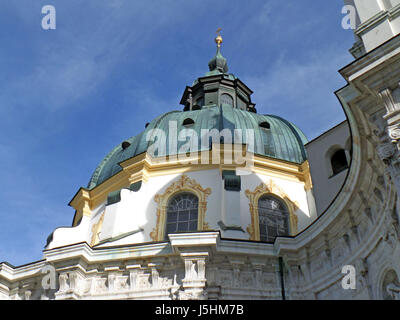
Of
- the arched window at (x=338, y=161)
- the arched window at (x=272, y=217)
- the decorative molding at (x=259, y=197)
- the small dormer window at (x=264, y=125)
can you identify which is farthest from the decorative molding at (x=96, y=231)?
the arched window at (x=338, y=161)

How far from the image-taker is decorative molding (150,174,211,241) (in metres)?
17.6

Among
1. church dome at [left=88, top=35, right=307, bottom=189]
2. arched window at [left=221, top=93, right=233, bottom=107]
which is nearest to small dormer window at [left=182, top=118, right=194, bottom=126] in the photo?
church dome at [left=88, top=35, right=307, bottom=189]

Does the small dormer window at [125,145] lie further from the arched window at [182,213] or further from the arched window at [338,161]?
the arched window at [338,161]

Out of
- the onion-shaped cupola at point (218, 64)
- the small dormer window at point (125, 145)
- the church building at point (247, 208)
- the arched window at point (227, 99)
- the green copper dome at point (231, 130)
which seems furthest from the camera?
the onion-shaped cupola at point (218, 64)

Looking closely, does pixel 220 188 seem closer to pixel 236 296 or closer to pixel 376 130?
pixel 236 296

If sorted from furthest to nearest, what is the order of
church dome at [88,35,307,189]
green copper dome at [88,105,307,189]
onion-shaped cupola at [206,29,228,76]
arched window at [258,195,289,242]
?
onion-shaped cupola at [206,29,228,76] < green copper dome at [88,105,307,189] < church dome at [88,35,307,189] < arched window at [258,195,289,242]

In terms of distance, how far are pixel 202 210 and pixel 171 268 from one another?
184 inches

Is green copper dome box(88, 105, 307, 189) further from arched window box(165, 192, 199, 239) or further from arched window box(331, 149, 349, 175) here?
arched window box(331, 149, 349, 175)

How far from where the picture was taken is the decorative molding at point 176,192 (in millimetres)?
17641

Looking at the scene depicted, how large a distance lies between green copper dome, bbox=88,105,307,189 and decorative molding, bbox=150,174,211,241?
182 centimetres

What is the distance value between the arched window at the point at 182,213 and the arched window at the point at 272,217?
2.53m

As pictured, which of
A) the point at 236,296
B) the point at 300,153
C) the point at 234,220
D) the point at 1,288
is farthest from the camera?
the point at 300,153
